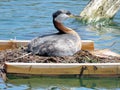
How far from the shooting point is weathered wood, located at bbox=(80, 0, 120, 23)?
52.4 feet

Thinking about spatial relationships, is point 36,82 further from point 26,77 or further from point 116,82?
point 116,82

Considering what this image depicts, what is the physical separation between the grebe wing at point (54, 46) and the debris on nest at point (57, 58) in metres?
0.12

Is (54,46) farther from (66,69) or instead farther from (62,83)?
(62,83)

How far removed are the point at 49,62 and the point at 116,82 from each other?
51.1 inches

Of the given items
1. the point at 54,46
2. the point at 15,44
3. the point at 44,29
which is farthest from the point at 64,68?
the point at 44,29

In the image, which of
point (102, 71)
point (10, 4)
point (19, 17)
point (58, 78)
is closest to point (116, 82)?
point (102, 71)

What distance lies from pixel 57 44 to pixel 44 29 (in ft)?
16.3

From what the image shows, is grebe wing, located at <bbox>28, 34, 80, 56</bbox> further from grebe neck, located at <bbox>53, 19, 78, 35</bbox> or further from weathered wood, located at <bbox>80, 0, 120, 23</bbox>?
weathered wood, located at <bbox>80, 0, 120, 23</bbox>

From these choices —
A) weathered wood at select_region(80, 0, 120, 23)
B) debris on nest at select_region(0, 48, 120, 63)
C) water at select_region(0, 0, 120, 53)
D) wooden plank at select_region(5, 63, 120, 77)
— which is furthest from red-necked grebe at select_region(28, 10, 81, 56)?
weathered wood at select_region(80, 0, 120, 23)

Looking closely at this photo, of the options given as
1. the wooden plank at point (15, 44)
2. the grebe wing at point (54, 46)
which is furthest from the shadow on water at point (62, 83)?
the wooden plank at point (15, 44)

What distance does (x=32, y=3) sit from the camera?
20.0m

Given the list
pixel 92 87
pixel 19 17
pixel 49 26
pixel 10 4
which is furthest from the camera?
pixel 10 4

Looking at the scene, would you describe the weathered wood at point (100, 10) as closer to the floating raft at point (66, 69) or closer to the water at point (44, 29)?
the water at point (44, 29)

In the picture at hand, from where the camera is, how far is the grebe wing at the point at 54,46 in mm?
11047
